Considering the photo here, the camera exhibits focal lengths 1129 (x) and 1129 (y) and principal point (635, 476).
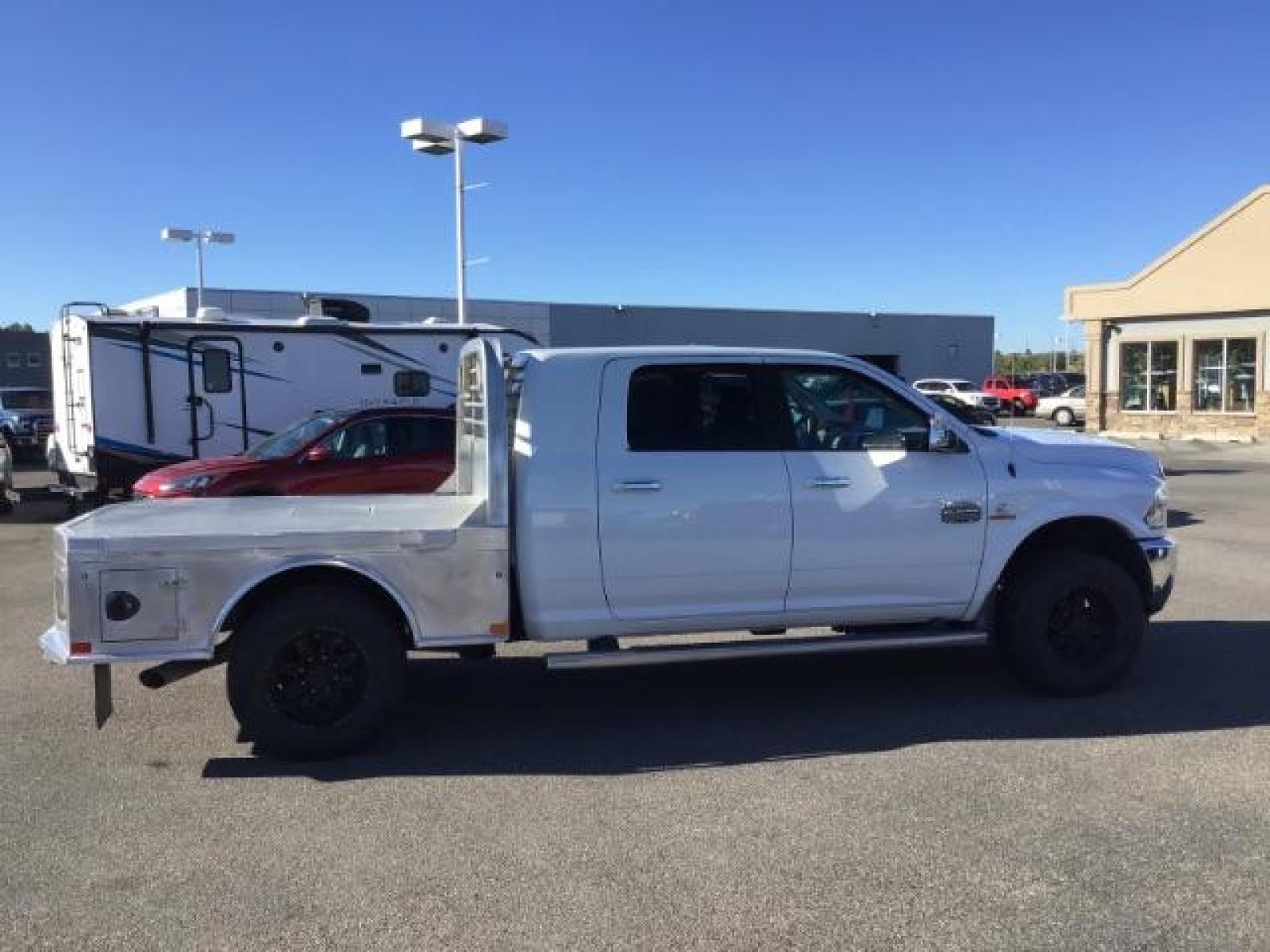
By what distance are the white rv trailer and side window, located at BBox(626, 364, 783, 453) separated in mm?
9137

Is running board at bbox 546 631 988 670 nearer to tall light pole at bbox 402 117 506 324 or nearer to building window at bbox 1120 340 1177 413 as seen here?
tall light pole at bbox 402 117 506 324

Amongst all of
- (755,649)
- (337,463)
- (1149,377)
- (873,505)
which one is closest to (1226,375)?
(1149,377)

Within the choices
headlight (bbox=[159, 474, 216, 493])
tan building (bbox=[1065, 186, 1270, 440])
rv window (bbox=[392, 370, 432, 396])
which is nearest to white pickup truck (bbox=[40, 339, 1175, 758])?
headlight (bbox=[159, 474, 216, 493])

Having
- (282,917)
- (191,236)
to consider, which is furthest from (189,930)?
(191,236)

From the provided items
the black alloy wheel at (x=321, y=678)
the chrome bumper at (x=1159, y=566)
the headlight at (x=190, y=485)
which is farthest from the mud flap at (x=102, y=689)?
the headlight at (x=190, y=485)

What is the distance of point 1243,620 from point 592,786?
564 cm

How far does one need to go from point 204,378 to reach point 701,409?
426 inches

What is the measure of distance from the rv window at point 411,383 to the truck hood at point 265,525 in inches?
373

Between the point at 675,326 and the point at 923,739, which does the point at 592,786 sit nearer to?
the point at 923,739

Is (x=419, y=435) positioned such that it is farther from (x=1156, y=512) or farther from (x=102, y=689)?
(x=1156, y=512)

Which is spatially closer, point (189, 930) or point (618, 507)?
point (189, 930)

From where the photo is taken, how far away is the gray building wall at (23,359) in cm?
6216

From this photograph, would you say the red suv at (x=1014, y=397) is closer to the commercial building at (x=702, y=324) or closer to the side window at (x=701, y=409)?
the commercial building at (x=702, y=324)

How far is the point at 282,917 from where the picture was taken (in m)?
3.83
